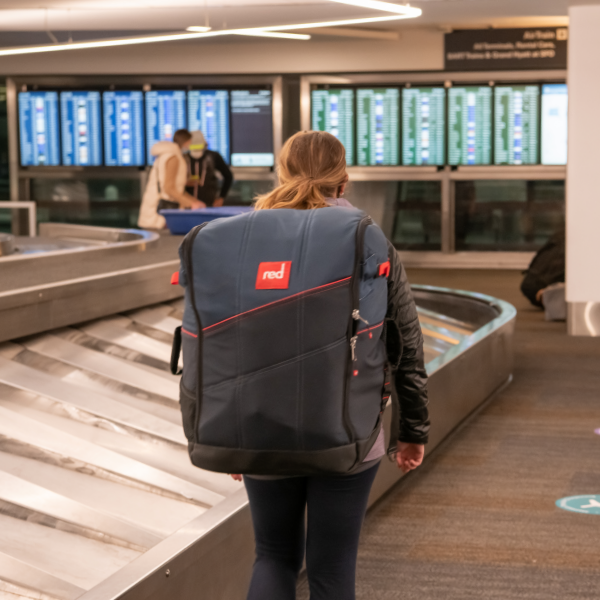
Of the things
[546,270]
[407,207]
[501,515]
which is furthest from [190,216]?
[407,207]

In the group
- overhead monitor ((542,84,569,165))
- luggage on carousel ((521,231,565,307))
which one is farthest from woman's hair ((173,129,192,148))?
overhead monitor ((542,84,569,165))

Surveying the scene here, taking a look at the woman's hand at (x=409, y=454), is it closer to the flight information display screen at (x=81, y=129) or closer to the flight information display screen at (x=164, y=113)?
the flight information display screen at (x=164, y=113)

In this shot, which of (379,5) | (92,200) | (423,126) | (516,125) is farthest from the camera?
(92,200)

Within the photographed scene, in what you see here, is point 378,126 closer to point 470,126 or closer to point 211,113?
point 470,126

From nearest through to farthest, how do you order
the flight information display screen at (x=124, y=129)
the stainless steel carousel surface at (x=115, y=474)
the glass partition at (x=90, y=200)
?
the stainless steel carousel surface at (x=115, y=474)
the flight information display screen at (x=124, y=129)
the glass partition at (x=90, y=200)

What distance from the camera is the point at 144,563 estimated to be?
6.95 ft

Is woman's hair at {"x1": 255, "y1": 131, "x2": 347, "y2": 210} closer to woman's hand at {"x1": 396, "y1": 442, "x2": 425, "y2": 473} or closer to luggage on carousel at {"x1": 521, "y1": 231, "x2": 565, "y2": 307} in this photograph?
woman's hand at {"x1": 396, "y1": 442, "x2": 425, "y2": 473}

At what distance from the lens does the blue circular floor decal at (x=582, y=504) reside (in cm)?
370

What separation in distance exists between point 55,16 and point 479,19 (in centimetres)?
435

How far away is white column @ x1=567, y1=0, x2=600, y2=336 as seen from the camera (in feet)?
24.2

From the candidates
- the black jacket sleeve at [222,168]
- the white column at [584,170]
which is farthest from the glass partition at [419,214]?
the white column at [584,170]

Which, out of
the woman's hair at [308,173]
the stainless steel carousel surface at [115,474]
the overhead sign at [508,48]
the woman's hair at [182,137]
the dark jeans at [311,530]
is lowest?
the stainless steel carousel surface at [115,474]

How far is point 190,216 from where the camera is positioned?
7828 millimetres

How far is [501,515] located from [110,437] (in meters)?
1.61
